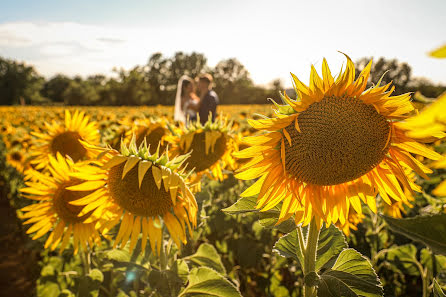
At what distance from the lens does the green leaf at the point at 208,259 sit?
89.9 inches

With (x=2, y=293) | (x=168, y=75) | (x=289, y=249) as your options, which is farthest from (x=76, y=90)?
(x=289, y=249)

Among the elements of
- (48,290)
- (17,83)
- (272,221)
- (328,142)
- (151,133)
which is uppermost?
(17,83)

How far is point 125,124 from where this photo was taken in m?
2.96

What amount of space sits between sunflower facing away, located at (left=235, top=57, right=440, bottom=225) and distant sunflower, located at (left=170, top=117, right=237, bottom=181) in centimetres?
119

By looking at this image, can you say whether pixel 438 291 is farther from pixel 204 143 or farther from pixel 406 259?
pixel 204 143

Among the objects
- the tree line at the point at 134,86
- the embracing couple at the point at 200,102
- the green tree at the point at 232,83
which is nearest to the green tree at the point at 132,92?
the tree line at the point at 134,86

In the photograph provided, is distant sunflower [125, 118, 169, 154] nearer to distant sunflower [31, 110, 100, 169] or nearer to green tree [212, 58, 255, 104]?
distant sunflower [31, 110, 100, 169]

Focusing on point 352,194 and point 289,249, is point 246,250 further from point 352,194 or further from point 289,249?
point 352,194

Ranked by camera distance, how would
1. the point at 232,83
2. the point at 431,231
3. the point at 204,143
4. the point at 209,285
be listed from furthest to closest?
the point at 232,83 < the point at 204,143 < the point at 209,285 < the point at 431,231

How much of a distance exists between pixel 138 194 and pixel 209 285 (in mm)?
736

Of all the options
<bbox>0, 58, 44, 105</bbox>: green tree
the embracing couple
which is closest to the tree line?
<bbox>0, 58, 44, 105</bbox>: green tree

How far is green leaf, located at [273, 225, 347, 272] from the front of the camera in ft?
5.11

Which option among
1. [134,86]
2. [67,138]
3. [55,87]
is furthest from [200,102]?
[55,87]

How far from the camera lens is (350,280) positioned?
4.16 feet
